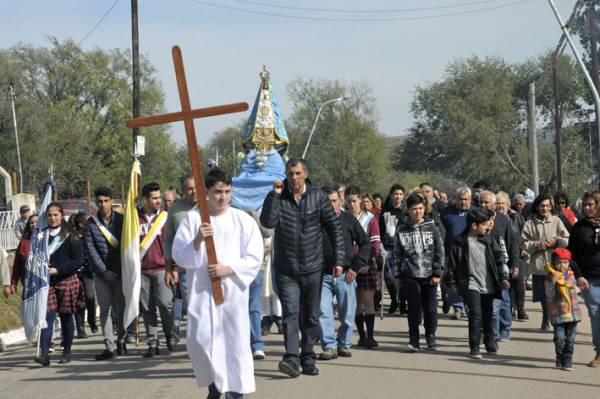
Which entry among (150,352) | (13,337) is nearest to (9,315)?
(13,337)

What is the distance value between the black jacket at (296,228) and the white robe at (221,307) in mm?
2593

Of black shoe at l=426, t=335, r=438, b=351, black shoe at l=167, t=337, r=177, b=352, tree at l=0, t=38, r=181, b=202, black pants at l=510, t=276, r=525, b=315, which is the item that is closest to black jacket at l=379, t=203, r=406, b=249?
black pants at l=510, t=276, r=525, b=315

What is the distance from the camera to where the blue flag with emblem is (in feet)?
36.9

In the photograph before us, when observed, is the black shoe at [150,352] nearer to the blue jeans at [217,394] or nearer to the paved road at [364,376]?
the paved road at [364,376]

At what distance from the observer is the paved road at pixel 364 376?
345 inches

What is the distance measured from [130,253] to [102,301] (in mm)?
822

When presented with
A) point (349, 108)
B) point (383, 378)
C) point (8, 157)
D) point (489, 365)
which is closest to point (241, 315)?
point (383, 378)

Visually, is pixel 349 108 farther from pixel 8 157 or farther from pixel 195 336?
pixel 195 336

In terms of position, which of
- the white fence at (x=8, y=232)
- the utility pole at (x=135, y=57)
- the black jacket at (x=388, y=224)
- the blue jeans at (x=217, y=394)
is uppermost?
the utility pole at (x=135, y=57)

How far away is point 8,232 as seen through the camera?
3195 centimetres

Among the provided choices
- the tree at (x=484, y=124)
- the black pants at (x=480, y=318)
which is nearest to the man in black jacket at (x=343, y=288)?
the black pants at (x=480, y=318)

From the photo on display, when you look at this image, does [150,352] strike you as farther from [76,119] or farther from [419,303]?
[76,119]

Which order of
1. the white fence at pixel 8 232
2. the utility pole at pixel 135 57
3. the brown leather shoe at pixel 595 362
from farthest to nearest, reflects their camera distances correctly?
1. the white fence at pixel 8 232
2. the utility pole at pixel 135 57
3. the brown leather shoe at pixel 595 362

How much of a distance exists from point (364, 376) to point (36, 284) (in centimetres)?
403
